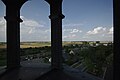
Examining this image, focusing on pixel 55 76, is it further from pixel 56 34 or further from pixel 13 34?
pixel 13 34

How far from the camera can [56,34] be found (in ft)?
41.1

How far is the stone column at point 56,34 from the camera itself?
12.3m

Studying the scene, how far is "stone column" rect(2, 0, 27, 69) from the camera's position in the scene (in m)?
13.4

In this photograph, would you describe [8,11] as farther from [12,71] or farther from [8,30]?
[12,71]

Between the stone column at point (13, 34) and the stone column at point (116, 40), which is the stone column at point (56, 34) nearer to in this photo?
A: the stone column at point (13, 34)

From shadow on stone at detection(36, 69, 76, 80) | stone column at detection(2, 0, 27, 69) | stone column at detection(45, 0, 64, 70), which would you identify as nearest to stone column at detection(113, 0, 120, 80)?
shadow on stone at detection(36, 69, 76, 80)

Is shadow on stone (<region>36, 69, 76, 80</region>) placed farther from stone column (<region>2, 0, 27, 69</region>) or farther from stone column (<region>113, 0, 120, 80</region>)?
stone column (<region>113, 0, 120, 80</region>)

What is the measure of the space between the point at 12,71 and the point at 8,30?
290 centimetres

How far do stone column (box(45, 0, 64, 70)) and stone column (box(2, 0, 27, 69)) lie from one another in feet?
8.59

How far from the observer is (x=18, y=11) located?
13.9m

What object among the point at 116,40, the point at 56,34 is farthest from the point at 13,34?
the point at 116,40

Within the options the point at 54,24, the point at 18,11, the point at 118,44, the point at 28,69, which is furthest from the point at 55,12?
the point at 118,44

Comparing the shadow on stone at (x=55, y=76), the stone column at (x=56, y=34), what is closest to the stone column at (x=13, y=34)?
the stone column at (x=56, y=34)

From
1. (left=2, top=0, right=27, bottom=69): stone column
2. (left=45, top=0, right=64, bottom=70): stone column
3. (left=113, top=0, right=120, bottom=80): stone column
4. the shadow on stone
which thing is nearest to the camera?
(left=113, top=0, right=120, bottom=80): stone column
